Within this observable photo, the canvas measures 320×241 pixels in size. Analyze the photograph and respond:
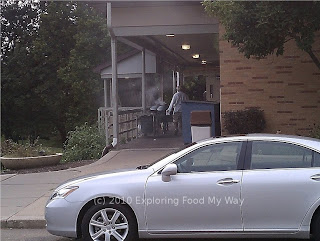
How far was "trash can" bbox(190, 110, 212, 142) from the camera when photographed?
14203mm

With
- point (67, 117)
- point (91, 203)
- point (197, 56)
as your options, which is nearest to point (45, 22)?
point (67, 117)

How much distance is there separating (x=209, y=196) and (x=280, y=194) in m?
0.82

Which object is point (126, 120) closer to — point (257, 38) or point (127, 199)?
point (257, 38)

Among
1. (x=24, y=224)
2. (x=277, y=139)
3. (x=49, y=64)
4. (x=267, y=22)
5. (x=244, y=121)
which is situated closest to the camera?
(x=277, y=139)

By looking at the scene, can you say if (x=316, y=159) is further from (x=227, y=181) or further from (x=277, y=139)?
(x=227, y=181)

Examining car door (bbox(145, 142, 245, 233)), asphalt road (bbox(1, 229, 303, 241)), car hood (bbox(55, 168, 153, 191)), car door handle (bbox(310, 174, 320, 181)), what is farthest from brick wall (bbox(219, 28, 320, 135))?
car door handle (bbox(310, 174, 320, 181))

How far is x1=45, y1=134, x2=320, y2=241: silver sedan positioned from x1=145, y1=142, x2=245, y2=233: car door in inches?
0.5

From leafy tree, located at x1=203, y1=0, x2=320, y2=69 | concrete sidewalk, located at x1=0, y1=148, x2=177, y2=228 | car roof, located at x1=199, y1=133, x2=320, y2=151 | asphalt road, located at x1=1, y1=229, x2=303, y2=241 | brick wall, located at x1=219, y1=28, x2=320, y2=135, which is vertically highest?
leafy tree, located at x1=203, y1=0, x2=320, y2=69

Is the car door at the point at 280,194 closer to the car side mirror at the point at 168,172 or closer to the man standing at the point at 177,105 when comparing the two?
the car side mirror at the point at 168,172

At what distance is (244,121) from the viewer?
1351 cm

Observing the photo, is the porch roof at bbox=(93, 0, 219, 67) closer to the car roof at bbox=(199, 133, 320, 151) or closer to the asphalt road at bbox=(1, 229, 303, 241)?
the asphalt road at bbox=(1, 229, 303, 241)

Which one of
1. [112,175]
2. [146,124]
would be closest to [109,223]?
[112,175]

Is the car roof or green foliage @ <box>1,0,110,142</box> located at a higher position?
green foliage @ <box>1,0,110,142</box>

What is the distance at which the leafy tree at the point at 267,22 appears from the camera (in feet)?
32.0
